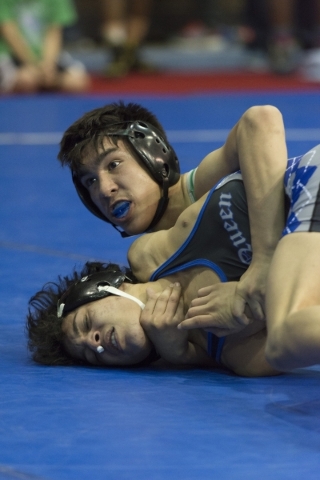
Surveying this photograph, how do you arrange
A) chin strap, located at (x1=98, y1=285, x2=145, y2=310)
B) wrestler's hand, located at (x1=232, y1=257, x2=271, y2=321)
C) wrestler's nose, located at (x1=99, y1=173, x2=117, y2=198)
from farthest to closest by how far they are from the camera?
wrestler's nose, located at (x1=99, y1=173, x2=117, y2=198), chin strap, located at (x1=98, y1=285, x2=145, y2=310), wrestler's hand, located at (x1=232, y1=257, x2=271, y2=321)

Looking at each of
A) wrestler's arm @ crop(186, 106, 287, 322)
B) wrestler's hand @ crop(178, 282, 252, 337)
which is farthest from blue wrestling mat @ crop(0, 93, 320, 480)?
wrestler's arm @ crop(186, 106, 287, 322)

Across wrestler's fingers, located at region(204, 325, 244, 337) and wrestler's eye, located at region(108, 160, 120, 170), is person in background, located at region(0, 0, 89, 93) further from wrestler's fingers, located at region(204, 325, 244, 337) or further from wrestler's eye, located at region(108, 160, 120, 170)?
wrestler's fingers, located at region(204, 325, 244, 337)

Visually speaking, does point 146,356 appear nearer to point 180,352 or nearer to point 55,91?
point 180,352

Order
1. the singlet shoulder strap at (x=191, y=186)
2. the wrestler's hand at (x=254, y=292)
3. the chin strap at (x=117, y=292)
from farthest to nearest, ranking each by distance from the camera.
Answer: the singlet shoulder strap at (x=191, y=186) → the chin strap at (x=117, y=292) → the wrestler's hand at (x=254, y=292)

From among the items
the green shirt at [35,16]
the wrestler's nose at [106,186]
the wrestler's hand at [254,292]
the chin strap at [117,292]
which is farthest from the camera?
the green shirt at [35,16]

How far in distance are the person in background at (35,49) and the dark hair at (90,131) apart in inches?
274

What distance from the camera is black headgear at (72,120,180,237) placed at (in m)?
3.19

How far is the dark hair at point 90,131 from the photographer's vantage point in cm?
319

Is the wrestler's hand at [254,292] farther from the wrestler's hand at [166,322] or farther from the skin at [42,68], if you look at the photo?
the skin at [42,68]

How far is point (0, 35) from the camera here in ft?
33.6

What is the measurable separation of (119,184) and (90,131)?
0.21 m

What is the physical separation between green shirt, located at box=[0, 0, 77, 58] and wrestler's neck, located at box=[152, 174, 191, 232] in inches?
279

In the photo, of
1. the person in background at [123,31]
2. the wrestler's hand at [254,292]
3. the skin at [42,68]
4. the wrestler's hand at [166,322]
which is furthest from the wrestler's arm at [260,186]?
the person in background at [123,31]

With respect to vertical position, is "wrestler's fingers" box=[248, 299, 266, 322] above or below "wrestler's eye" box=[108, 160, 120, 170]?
below
